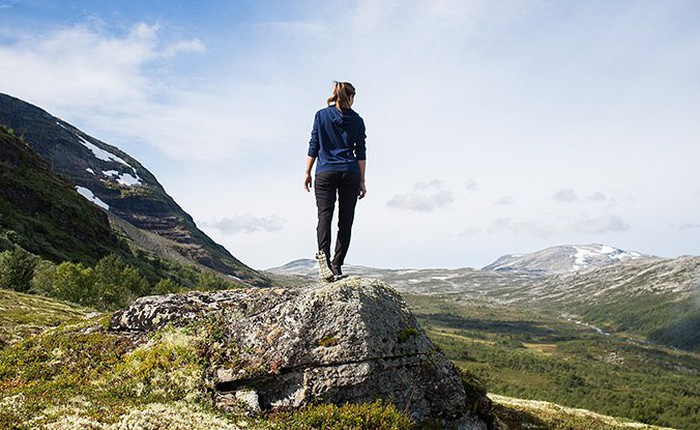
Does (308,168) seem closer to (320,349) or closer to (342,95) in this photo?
(342,95)

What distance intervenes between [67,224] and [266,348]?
14379cm

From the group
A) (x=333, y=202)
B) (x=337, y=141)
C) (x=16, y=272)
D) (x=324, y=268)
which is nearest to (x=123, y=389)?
(x=324, y=268)

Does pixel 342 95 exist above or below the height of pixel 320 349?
above

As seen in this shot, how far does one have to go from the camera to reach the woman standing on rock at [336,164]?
41.2 ft

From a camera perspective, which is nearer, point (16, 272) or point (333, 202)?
point (333, 202)

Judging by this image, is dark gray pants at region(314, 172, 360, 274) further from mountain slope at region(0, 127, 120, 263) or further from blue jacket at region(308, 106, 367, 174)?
mountain slope at region(0, 127, 120, 263)

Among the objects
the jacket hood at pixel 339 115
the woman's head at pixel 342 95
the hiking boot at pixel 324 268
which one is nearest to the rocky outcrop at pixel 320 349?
the hiking boot at pixel 324 268

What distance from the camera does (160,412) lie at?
345 inches

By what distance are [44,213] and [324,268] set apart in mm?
143157

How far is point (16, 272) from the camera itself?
196ft

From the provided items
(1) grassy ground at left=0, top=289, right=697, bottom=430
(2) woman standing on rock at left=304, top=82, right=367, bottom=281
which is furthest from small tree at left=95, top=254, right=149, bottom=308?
(2) woman standing on rock at left=304, top=82, right=367, bottom=281

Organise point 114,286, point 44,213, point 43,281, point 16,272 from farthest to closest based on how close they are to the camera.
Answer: point 44,213
point 114,286
point 43,281
point 16,272

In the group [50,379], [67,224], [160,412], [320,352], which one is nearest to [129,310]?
[50,379]

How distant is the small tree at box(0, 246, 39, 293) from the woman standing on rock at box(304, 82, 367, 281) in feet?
199
